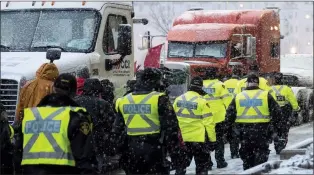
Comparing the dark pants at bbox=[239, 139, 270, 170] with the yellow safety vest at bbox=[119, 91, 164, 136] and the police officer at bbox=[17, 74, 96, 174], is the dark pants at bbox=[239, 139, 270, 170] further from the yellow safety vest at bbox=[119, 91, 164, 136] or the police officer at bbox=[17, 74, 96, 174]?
the police officer at bbox=[17, 74, 96, 174]

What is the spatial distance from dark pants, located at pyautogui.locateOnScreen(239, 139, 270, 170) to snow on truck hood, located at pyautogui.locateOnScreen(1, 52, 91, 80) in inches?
108

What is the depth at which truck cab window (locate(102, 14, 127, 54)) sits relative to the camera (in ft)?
38.5

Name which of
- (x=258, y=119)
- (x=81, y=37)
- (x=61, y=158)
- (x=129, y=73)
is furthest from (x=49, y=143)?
(x=129, y=73)

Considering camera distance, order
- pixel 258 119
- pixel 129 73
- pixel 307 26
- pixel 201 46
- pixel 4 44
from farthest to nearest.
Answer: pixel 307 26
pixel 201 46
pixel 129 73
pixel 4 44
pixel 258 119

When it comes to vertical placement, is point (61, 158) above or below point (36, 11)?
below

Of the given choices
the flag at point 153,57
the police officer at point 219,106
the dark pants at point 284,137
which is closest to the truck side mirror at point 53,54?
the police officer at point 219,106

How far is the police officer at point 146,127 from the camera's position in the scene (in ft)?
23.9

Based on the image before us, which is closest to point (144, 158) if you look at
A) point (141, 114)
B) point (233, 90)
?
point (141, 114)

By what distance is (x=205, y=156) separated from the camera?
10273mm

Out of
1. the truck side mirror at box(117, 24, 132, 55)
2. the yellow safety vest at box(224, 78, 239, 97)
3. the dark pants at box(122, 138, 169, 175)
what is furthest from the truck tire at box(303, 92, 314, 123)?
the dark pants at box(122, 138, 169, 175)

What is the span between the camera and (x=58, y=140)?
18.7 feet

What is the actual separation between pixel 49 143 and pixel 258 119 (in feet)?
15.6

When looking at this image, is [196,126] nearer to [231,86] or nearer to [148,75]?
[148,75]

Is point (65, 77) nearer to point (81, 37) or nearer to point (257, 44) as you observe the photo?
point (81, 37)
